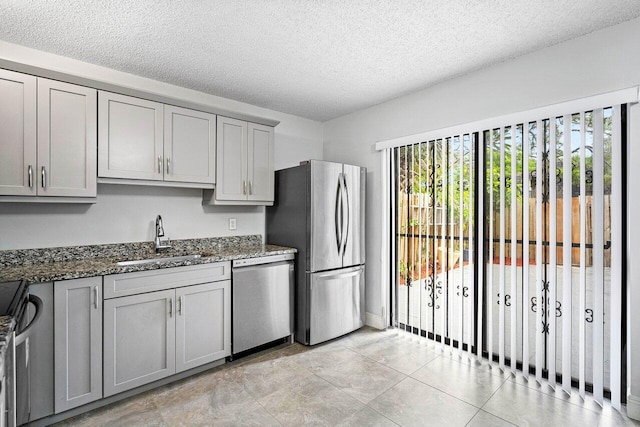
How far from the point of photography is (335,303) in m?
3.29

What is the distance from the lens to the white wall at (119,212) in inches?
92.2

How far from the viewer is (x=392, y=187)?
3514mm

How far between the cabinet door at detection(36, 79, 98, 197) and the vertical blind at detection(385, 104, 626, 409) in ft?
9.19

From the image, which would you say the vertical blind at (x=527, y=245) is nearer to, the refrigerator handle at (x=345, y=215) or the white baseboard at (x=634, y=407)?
the white baseboard at (x=634, y=407)

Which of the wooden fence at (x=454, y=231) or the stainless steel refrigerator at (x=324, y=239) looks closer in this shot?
the wooden fence at (x=454, y=231)

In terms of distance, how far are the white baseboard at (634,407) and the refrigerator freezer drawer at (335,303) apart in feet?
7.04

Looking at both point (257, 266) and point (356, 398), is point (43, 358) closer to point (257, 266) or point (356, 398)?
point (257, 266)

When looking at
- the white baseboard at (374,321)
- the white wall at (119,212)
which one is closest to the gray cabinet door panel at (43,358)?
the white wall at (119,212)

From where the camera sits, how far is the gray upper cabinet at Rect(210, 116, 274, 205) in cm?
304

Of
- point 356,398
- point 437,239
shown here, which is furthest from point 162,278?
point 437,239

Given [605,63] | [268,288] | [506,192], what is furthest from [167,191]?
[605,63]

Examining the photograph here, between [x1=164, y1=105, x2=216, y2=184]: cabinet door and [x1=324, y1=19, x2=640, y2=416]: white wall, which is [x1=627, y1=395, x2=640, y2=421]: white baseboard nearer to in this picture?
[x1=324, y1=19, x2=640, y2=416]: white wall

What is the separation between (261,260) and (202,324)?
2.36ft

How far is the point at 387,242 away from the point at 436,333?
1.02m
